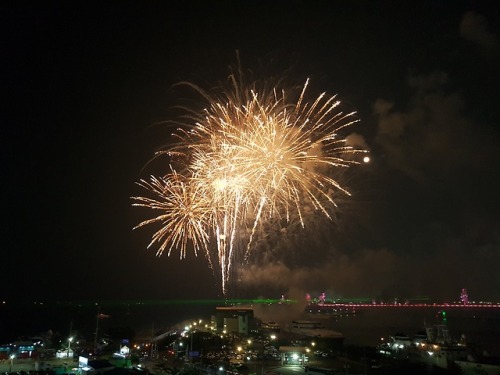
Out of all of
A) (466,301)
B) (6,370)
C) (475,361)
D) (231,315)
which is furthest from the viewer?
→ (466,301)

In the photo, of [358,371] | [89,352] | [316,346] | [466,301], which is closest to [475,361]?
[358,371]

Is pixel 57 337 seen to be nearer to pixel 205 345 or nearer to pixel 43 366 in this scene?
pixel 205 345

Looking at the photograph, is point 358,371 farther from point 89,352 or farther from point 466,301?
point 466,301

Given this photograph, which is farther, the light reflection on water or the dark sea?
the dark sea

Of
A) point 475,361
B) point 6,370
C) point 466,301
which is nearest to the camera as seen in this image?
point 6,370

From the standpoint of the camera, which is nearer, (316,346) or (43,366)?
(43,366)

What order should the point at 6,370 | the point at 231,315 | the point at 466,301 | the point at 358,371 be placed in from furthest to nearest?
the point at 466,301 < the point at 231,315 < the point at 358,371 < the point at 6,370

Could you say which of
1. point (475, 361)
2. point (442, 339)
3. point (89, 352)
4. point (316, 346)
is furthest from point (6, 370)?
point (442, 339)

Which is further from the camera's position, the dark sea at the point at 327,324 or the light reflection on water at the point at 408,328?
the dark sea at the point at 327,324

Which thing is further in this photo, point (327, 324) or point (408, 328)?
point (327, 324)
